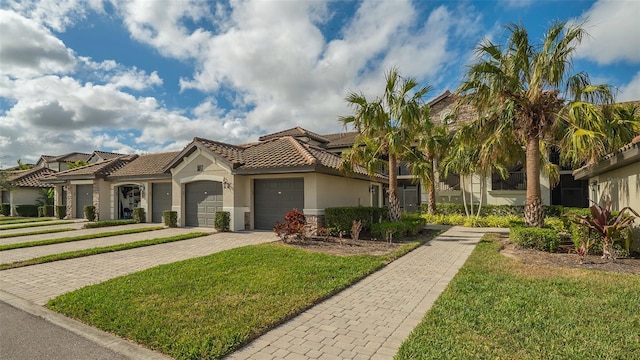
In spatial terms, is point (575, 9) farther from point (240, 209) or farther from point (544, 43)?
point (240, 209)

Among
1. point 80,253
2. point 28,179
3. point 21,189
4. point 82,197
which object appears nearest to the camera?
point 80,253

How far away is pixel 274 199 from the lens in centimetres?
1638

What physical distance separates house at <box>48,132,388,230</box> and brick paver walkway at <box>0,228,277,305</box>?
330 cm

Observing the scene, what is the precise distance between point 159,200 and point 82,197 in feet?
27.2

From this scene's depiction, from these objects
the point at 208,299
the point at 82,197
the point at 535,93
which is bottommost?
the point at 208,299

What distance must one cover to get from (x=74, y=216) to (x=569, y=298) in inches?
1166

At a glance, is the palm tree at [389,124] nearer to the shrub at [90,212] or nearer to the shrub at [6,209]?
the shrub at [90,212]

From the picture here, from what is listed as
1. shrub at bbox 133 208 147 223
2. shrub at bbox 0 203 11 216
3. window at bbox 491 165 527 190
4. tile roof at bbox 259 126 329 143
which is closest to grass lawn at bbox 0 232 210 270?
shrub at bbox 133 208 147 223

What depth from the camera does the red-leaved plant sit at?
9234 millimetres

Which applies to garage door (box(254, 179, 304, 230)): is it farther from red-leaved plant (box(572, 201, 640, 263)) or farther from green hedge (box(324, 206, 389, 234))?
red-leaved plant (box(572, 201, 640, 263))

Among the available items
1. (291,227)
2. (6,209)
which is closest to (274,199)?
(291,227)

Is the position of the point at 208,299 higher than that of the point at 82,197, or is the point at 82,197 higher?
the point at 82,197

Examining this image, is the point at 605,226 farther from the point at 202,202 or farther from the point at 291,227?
the point at 202,202

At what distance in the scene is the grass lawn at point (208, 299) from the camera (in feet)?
14.6
